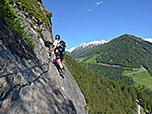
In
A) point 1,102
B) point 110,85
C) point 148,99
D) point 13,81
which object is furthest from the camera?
point 148,99

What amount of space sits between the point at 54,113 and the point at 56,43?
19.0 feet

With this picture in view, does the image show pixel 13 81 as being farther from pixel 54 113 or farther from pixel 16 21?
pixel 16 21

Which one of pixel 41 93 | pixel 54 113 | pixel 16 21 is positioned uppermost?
pixel 16 21

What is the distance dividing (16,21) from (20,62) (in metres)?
4.22

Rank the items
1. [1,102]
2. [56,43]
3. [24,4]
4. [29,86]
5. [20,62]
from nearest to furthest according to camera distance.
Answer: [1,102] → [29,86] → [20,62] → [56,43] → [24,4]

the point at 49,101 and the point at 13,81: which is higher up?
the point at 13,81

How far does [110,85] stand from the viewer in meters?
133

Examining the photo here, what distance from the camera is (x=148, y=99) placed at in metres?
150

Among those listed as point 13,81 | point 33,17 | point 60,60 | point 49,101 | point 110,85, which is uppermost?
point 33,17

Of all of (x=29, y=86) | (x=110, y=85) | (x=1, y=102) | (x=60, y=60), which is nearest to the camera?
(x=1, y=102)

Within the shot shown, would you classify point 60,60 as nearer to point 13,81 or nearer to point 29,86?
point 29,86

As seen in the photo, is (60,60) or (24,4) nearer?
(60,60)

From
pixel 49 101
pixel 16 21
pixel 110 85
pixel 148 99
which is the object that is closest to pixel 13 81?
pixel 49 101

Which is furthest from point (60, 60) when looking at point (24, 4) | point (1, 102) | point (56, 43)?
point (24, 4)
